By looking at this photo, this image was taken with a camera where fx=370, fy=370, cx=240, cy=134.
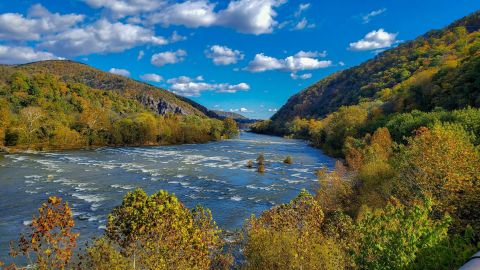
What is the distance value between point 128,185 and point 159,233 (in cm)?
3902

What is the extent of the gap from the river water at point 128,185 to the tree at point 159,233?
1593cm

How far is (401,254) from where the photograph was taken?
11461 millimetres

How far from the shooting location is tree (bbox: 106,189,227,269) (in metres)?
12.1

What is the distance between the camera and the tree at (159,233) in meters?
12.1

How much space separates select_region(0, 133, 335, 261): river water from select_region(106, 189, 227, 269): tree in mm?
15926

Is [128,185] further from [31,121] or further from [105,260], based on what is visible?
[31,121]

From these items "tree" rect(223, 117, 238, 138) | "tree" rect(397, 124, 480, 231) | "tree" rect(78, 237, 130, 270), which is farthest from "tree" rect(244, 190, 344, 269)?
"tree" rect(223, 117, 238, 138)

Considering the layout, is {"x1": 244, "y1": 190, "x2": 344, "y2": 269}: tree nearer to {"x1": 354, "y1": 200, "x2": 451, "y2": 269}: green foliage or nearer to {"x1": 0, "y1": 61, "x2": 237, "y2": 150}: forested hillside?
{"x1": 354, "y1": 200, "x2": 451, "y2": 269}: green foliage

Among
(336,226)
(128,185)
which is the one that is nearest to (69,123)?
(128,185)

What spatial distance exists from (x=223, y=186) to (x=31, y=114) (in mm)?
79214

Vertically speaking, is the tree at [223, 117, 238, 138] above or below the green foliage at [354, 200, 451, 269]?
above

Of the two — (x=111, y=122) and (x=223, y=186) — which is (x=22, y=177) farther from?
(x=111, y=122)

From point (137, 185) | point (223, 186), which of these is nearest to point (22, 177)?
point (137, 185)

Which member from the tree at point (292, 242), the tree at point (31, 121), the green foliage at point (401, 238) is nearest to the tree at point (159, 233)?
the tree at point (292, 242)
